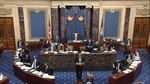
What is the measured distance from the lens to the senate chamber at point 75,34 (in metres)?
18.3

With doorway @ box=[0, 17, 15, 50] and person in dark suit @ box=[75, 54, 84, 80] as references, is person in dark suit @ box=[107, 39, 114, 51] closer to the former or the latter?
person in dark suit @ box=[75, 54, 84, 80]

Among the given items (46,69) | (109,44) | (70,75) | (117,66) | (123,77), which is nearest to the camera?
(123,77)

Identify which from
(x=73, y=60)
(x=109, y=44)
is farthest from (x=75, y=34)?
(x=73, y=60)

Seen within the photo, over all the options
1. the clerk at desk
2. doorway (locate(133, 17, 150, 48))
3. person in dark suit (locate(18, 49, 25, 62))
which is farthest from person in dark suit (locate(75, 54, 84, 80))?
doorway (locate(133, 17, 150, 48))

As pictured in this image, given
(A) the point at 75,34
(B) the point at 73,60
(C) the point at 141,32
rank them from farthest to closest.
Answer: (C) the point at 141,32 < (A) the point at 75,34 < (B) the point at 73,60

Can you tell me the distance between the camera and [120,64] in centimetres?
1703

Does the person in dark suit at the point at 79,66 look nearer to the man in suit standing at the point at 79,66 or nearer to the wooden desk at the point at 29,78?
the man in suit standing at the point at 79,66

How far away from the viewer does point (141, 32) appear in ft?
71.2

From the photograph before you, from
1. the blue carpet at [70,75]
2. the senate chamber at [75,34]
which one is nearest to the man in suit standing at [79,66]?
the blue carpet at [70,75]

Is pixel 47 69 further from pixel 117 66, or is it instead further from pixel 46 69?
pixel 117 66

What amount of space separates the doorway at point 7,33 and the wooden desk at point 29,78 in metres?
4.25

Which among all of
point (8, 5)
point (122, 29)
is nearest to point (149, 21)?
point (122, 29)

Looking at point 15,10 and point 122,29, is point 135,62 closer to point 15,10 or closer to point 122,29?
point 122,29

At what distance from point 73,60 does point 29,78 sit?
10.2ft
